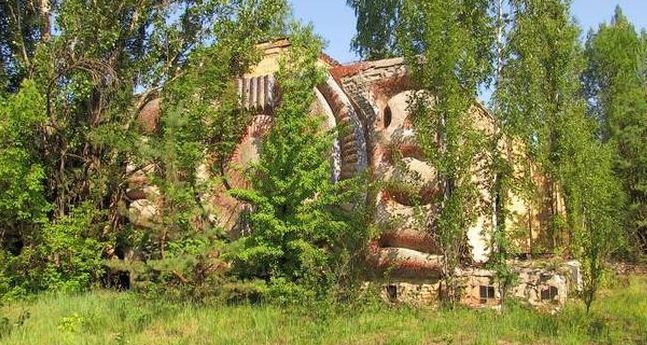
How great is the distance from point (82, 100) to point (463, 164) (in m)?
7.56

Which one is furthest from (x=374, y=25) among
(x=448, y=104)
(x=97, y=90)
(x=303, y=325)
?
(x=303, y=325)

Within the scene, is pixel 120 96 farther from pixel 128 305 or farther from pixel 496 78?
pixel 496 78

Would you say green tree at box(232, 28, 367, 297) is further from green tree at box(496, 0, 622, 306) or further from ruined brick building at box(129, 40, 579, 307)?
green tree at box(496, 0, 622, 306)

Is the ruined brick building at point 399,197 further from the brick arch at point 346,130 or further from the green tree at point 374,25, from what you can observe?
the green tree at point 374,25

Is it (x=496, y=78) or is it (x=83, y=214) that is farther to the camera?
(x=83, y=214)

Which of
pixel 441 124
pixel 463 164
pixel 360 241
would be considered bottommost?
pixel 360 241

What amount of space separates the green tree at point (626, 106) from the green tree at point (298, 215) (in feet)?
37.3

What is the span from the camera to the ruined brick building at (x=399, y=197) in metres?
10.5

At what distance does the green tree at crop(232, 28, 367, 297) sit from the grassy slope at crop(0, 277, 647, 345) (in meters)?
0.86

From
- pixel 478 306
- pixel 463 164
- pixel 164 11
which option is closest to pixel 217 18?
pixel 164 11

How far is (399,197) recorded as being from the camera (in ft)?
36.2

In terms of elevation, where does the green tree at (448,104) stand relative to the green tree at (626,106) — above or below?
below

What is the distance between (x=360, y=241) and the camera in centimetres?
1087

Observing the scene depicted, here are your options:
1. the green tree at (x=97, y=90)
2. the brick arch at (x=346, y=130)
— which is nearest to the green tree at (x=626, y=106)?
the brick arch at (x=346, y=130)
